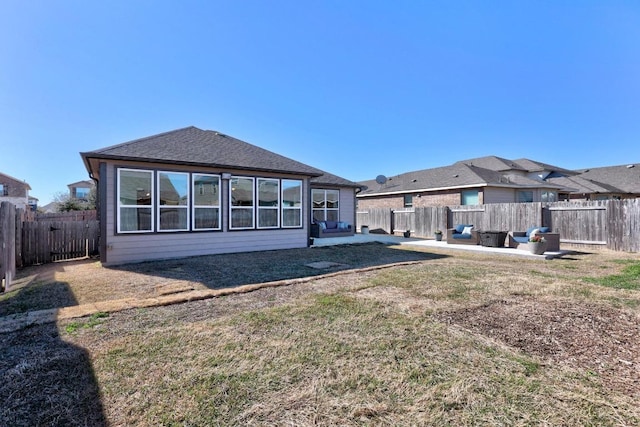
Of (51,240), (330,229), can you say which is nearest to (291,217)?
(330,229)

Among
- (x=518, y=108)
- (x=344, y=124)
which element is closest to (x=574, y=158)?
(x=518, y=108)

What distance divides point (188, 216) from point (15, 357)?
22.7 ft

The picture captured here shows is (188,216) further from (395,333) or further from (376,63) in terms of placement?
(376,63)

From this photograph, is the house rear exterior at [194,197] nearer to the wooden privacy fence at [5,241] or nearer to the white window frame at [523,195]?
the wooden privacy fence at [5,241]

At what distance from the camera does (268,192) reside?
11188mm

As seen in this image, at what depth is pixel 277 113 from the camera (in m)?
17.7

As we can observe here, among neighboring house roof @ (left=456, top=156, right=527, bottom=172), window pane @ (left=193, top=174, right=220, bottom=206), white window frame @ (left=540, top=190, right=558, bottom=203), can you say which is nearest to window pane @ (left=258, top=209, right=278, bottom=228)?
window pane @ (left=193, top=174, right=220, bottom=206)

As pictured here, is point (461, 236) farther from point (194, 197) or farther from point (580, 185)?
point (580, 185)

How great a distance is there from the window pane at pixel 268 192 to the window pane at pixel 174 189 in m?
2.48

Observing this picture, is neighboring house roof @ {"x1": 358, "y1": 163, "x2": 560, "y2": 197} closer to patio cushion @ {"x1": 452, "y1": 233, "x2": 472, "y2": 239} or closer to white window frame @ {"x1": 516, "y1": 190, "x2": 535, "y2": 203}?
white window frame @ {"x1": 516, "y1": 190, "x2": 535, "y2": 203}

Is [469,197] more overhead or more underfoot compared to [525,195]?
more underfoot

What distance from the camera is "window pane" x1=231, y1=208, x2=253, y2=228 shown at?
10405 millimetres

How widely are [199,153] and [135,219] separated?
2931 millimetres

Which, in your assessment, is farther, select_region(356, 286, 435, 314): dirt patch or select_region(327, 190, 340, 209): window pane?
select_region(327, 190, 340, 209): window pane
